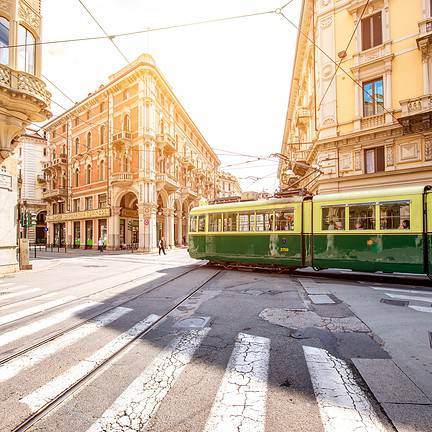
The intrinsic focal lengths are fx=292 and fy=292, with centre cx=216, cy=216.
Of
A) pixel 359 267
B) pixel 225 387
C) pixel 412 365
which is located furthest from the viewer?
pixel 359 267

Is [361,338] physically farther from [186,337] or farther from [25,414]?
[25,414]

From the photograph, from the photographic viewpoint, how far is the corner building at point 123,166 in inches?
1177

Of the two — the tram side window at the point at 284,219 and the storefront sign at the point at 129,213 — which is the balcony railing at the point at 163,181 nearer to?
the storefront sign at the point at 129,213

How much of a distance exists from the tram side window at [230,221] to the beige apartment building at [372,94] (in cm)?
461

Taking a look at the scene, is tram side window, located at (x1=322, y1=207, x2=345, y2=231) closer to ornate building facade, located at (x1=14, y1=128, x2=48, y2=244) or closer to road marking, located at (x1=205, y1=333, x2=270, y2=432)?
road marking, located at (x1=205, y1=333, x2=270, y2=432)

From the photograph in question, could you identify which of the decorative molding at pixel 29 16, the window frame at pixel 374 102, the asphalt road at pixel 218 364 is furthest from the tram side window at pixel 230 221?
the decorative molding at pixel 29 16

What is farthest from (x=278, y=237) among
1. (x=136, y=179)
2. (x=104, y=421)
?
(x=136, y=179)

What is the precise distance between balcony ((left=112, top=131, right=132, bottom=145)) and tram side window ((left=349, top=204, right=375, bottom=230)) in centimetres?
2551

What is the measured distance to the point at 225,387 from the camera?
324 cm

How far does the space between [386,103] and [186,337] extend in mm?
17671

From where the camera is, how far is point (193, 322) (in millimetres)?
5621

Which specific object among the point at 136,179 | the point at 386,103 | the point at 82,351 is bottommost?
the point at 82,351

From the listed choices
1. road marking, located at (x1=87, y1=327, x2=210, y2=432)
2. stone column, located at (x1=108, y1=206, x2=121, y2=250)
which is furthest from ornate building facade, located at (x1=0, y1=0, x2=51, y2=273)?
stone column, located at (x1=108, y1=206, x2=121, y2=250)

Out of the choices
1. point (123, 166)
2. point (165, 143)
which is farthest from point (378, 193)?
point (123, 166)
